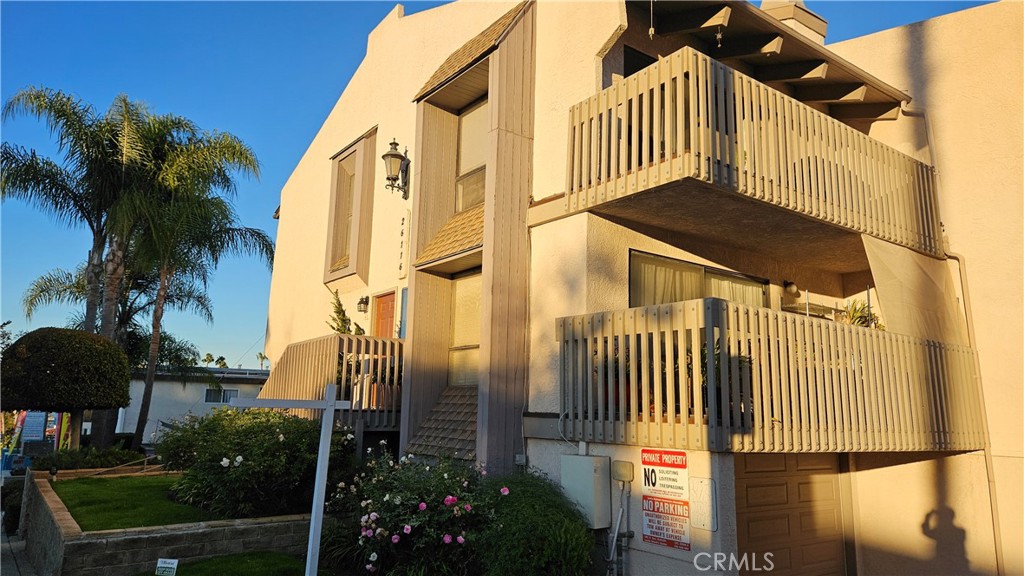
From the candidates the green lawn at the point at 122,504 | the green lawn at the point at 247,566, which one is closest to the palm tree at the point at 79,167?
the green lawn at the point at 122,504

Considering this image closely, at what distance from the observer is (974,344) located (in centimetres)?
947

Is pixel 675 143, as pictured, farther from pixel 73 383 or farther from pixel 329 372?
pixel 73 383

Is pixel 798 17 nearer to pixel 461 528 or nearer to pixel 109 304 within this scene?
pixel 461 528

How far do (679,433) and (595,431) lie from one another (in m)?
1.14

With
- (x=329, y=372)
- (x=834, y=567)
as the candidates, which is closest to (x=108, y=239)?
(x=329, y=372)

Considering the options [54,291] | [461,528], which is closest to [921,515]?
[461,528]

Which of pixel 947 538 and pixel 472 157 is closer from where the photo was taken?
pixel 947 538

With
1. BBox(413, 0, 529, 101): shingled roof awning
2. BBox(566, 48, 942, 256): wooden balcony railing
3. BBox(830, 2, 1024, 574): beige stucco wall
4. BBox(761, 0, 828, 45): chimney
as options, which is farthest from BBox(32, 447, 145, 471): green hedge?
BBox(830, 2, 1024, 574): beige stucco wall

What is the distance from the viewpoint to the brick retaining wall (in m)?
6.91

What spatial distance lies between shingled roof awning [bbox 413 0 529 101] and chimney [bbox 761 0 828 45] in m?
4.53

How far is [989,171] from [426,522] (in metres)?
8.72

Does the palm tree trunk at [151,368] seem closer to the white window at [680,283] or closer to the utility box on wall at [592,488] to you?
the white window at [680,283]

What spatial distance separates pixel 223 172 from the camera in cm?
1816

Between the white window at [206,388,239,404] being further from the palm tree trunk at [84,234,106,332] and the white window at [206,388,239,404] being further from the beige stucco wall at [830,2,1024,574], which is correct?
the beige stucco wall at [830,2,1024,574]
